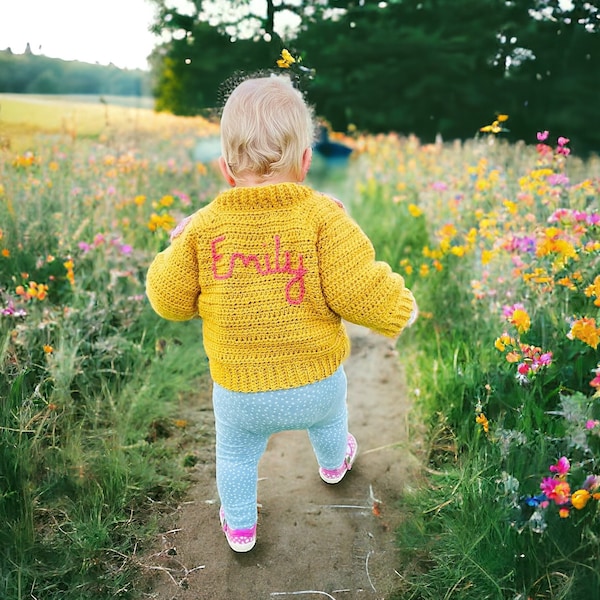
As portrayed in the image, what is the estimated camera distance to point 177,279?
5.60 ft

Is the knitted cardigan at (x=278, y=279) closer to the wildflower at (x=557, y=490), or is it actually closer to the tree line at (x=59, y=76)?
the wildflower at (x=557, y=490)

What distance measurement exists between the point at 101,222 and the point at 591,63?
104 inches

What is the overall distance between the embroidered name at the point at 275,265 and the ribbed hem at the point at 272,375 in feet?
0.66

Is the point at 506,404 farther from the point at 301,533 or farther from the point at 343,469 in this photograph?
the point at 301,533

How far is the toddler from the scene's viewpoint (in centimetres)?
160

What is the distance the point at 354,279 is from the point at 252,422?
0.53m

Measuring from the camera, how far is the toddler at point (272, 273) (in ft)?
5.25

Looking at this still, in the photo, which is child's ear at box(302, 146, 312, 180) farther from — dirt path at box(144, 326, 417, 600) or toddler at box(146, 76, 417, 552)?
dirt path at box(144, 326, 417, 600)

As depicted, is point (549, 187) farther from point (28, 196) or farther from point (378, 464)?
point (28, 196)

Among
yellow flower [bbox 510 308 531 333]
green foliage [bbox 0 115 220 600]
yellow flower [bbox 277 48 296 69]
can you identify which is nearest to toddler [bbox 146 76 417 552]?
yellow flower [bbox 277 48 296 69]

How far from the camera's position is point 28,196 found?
311cm

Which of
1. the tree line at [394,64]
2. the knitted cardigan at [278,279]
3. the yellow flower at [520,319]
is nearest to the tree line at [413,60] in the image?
the tree line at [394,64]

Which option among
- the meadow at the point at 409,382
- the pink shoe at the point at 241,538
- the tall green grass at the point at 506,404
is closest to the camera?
the tall green grass at the point at 506,404

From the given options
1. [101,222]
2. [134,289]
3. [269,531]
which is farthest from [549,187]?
[101,222]
